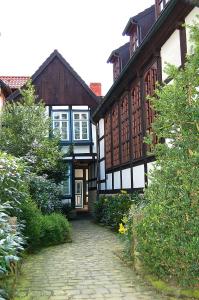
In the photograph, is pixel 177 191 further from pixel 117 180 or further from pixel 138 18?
pixel 117 180

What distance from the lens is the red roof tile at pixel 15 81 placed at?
79.9ft

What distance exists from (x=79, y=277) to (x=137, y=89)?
853cm

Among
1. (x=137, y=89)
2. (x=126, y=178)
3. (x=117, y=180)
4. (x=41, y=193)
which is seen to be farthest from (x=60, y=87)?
(x=137, y=89)

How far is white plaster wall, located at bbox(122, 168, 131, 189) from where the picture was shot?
1512 centimetres

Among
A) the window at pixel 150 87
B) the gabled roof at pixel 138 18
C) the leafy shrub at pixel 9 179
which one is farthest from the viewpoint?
the gabled roof at pixel 138 18

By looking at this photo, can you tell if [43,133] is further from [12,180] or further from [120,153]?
[12,180]

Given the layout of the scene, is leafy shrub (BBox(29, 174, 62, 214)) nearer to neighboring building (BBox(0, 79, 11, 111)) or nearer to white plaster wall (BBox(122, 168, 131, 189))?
white plaster wall (BBox(122, 168, 131, 189))

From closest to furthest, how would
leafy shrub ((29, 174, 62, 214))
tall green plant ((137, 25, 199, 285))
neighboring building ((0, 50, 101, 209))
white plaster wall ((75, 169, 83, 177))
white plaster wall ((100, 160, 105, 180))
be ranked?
tall green plant ((137, 25, 199, 285))
leafy shrub ((29, 174, 62, 214))
white plaster wall ((100, 160, 105, 180))
neighboring building ((0, 50, 101, 209))
white plaster wall ((75, 169, 83, 177))

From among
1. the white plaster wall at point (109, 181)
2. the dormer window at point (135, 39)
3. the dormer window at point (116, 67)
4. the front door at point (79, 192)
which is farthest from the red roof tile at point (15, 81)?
the dormer window at point (135, 39)

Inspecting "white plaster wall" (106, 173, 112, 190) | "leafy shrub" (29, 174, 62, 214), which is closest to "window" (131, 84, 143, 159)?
"leafy shrub" (29, 174, 62, 214)

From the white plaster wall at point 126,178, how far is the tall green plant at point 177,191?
29.0ft

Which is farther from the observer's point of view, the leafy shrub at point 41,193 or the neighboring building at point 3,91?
the neighboring building at point 3,91

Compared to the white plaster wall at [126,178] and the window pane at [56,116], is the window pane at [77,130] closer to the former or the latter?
the window pane at [56,116]

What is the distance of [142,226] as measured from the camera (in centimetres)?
627
